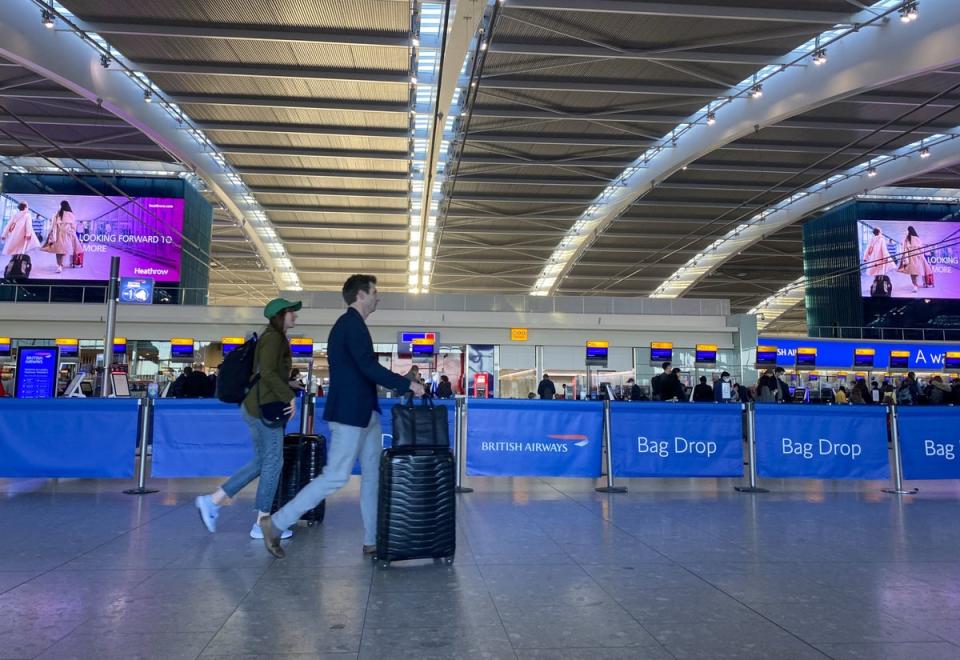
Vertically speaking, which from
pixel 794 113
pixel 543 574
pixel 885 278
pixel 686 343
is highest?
pixel 794 113

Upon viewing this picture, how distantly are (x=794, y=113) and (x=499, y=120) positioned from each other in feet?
27.7

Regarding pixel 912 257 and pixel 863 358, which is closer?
pixel 863 358

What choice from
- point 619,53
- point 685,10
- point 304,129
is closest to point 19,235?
point 304,129

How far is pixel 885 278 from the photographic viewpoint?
95.8ft

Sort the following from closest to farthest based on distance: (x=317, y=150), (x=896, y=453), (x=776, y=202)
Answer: (x=896, y=453)
(x=317, y=150)
(x=776, y=202)

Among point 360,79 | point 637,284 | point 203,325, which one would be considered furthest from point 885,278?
point 203,325

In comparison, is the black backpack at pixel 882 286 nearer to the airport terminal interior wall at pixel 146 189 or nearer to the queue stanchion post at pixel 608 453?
the queue stanchion post at pixel 608 453

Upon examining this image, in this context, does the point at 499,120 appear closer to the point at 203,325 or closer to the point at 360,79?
the point at 360,79

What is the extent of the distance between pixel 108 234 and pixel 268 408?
27.8 meters

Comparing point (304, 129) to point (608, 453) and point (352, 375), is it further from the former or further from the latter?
point (352, 375)

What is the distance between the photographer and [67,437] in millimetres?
6969

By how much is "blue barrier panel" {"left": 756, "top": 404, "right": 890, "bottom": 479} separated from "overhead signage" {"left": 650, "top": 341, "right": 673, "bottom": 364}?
14.1 meters

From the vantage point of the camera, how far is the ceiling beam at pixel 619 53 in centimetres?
1669

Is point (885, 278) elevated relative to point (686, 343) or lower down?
elevated
